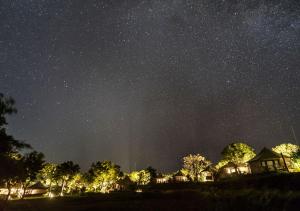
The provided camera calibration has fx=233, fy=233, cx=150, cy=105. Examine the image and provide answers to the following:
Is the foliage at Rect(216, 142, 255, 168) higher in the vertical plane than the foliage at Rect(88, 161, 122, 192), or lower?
higher

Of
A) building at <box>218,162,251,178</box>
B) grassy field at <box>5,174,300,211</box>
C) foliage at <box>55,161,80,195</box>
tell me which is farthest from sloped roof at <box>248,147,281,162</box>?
foliage at <box>55,161,80,195</box>

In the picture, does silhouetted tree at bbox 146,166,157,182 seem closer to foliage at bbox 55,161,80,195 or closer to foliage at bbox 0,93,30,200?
foliage at bbox 55,161,80,195

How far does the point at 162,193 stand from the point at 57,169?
48.3 metres

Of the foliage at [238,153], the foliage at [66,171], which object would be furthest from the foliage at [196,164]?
the foliage at [66,171]

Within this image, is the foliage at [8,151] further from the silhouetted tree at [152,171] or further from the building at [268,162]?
the silhouetted tree at [152,171]

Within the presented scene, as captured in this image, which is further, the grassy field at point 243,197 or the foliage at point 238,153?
the foliage at point 238,153

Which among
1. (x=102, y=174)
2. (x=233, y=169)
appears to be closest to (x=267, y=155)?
(x=233, y=169)

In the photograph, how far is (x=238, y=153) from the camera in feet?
284

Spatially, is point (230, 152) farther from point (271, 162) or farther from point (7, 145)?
point (7, 145)

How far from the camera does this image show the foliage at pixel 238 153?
280ft

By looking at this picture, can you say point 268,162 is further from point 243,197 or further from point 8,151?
point 8,151

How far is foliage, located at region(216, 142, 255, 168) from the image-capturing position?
85.3 m

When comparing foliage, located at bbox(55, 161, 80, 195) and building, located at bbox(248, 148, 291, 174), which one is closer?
building, located at bbox(248, 148, 291, 174)

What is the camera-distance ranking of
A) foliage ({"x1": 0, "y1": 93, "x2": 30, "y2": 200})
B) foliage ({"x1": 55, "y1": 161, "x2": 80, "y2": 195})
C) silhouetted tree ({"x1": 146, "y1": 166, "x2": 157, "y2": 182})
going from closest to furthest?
foliage ({"x1": 0, "y1": 93, "x2": 30, "y2": 200}) < foliage ({"x1": 55, "y1": 161, "x2": 80, "y2": 195}) < silhouetted tree ({"x1": 146, "y1": 166, "x2": 157, "y2": 182})
